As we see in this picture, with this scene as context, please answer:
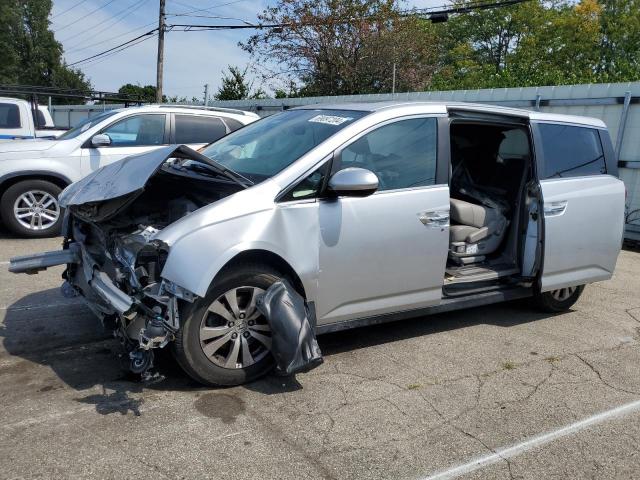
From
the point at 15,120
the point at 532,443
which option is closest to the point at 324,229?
the point at 532,443

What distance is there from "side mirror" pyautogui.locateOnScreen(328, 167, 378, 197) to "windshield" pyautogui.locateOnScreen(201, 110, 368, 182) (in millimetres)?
361

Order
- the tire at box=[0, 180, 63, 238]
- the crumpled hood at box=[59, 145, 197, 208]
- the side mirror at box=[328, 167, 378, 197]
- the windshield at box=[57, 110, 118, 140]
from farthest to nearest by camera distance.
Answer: the windshield at box=[57, 110, 118, 140] → the tire at box=[0, 180, 63, 238] → the side mirror at box=[328, 167, 378, 197] → the crumpled hood at box=[59, 145, 197, 208]

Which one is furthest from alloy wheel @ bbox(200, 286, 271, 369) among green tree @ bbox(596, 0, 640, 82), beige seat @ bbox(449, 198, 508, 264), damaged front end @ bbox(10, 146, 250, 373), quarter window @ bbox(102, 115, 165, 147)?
green tree @ bbox(596, 0, 640, 82)

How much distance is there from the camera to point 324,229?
3748 mm

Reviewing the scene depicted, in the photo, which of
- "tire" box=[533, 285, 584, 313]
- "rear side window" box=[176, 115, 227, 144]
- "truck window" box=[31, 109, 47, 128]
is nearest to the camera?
"tire" box=[533, 285, 584, 313]

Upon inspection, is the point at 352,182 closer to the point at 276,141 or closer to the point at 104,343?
the point at 276,141

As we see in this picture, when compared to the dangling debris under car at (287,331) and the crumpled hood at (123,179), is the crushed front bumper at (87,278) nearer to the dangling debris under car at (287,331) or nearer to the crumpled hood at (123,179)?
the crumpled hood at (123,179)

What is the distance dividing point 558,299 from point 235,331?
3451 mm

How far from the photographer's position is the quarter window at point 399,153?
4102 millimetres

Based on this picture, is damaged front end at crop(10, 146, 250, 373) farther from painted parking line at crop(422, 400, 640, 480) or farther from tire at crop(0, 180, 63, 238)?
tire at crop(0, 180, 63, 238)

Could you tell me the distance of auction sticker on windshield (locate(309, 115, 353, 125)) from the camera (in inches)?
166

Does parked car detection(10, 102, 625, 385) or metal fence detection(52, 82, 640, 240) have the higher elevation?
metal fence detection(52, 82, 640, 240)

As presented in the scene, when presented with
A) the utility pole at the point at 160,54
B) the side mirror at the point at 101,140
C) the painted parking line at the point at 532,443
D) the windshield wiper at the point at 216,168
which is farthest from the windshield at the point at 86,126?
the utility pole at the point at 160,54

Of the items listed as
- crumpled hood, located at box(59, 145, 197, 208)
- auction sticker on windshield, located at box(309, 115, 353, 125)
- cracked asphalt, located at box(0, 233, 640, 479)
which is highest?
auction sticker on windshield, located at box(309, 115, 353, 125)
